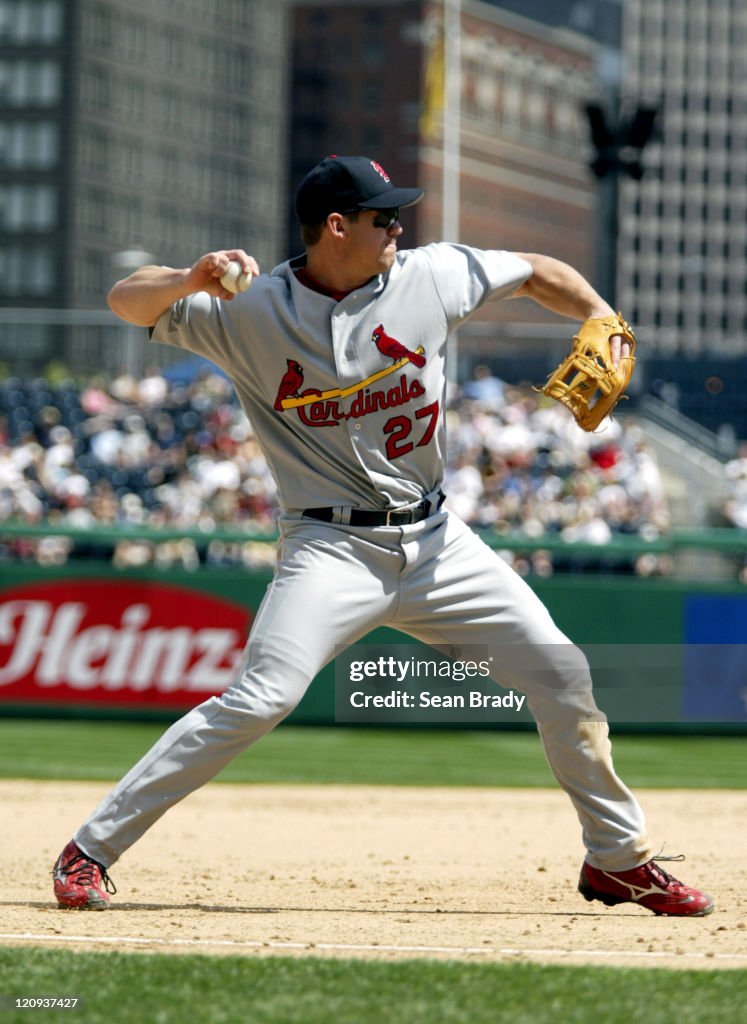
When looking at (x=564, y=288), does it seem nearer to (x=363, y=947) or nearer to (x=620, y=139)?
(x=363, y=947)

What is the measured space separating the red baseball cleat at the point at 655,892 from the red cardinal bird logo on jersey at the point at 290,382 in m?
1.62

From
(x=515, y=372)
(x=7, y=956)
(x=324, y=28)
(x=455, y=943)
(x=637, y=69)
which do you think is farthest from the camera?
(x=637, y=69)

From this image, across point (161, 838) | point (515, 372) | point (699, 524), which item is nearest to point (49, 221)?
point (515, 372)

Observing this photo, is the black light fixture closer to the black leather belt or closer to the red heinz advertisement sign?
the red heinz advertisement sign

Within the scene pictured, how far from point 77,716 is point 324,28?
313 feet

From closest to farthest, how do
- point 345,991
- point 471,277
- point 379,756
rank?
point 345,991, point 471,277, point 379,756

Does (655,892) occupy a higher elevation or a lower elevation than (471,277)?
lower

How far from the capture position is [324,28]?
10306 centimetres

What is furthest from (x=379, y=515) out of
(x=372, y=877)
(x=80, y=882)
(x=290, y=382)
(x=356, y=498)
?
(x=372, y=877)

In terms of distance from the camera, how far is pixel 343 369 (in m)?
4.82

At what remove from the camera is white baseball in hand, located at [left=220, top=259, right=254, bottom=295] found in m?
4.58

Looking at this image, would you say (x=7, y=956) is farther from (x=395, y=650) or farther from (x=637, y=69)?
(x=637, y=69)

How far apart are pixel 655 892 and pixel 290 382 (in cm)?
177

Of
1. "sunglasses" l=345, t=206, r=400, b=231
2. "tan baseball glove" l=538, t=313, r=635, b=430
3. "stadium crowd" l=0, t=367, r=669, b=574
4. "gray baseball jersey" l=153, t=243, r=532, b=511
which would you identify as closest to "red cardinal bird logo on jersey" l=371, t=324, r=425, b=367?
"gray baseball jersey" l=153, t=243, r=532, b=511
